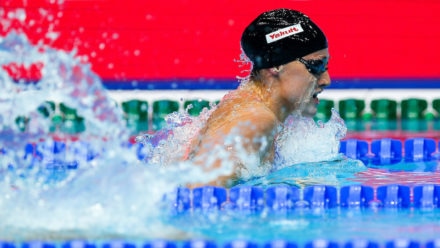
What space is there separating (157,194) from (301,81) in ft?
2.47

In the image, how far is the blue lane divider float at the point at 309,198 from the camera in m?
3.51

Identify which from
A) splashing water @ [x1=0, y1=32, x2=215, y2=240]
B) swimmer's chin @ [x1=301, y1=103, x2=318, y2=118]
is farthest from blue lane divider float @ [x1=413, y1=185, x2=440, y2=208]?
splashing water @ [x1=0, y1=32, x2=215, y2=240]

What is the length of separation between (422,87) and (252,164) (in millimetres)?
3692

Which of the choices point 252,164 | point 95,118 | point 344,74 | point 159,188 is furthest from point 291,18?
point 344,74

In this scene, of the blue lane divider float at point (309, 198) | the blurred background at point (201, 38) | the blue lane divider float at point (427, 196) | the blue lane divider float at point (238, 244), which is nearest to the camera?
the blue lane divider float at point (238, 244)

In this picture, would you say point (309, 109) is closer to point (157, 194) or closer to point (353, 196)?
point (353, 196)

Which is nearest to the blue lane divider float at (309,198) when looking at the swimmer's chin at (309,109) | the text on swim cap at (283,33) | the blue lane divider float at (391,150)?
the swimmer's chin at (309,109)

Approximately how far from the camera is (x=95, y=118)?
480 cm

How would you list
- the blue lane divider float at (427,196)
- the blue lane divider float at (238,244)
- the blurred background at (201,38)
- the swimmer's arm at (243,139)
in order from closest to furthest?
the blue lane divider float at (238,244)
the swimmer's arm at (243,139)
the blue lane divider float at (427,196)
the blurred background at (201,38)

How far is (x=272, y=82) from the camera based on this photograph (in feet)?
12.1

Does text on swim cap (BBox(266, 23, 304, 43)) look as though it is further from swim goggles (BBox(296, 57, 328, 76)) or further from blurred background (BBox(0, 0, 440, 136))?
blurred background (BBox(0, 0, 440, 136))

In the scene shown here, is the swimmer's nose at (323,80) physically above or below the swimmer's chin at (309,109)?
above

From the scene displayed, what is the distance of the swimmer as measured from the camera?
3510mm

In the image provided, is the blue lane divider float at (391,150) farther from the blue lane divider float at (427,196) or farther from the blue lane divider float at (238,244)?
the blue lane divider float at (238,244)
